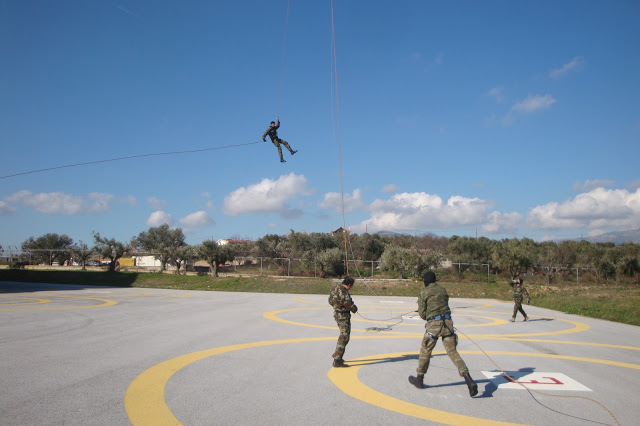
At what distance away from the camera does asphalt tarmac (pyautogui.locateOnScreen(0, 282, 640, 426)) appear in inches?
222

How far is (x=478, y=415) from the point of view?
579 centimetres

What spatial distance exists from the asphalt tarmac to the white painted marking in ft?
0.13

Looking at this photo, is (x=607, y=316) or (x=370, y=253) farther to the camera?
(x=370, y=253)

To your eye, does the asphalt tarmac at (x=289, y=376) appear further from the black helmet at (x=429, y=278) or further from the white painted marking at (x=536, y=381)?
the black helmet at (x=429, y=278)

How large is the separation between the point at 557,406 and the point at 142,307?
56.7 ft

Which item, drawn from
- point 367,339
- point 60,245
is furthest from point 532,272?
point 60,245

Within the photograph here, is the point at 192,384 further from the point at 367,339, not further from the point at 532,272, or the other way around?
the point at 532,272

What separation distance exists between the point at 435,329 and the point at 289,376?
9.30ft

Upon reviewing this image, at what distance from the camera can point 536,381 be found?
25.0ft

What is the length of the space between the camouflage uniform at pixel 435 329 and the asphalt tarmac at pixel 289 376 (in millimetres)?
537

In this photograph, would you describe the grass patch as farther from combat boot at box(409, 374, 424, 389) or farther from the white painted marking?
combat boot at box(409, 374, 424, 389)

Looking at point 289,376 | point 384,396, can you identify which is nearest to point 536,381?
point 384,396

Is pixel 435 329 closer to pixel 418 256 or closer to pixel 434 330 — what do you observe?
pixel 434 330

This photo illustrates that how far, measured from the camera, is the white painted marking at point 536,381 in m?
7.23
